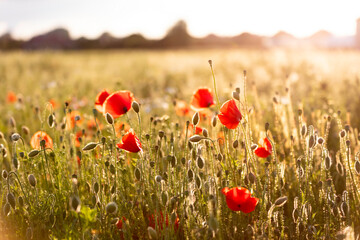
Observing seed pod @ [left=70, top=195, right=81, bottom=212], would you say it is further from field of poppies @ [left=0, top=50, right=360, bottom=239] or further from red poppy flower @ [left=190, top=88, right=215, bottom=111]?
red poppy flower @ [left=190, top=88, right=215, bottom=111]

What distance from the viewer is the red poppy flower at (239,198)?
1437 mm

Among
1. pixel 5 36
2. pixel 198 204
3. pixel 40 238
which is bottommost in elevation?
pixel 40 238

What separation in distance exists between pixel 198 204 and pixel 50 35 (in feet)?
162

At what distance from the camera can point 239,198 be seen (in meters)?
1.44

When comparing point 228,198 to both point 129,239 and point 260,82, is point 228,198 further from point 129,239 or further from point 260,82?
point 260,82

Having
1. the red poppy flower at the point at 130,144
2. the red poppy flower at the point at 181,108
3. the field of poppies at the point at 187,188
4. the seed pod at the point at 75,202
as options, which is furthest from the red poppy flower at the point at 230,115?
the red poppy flower at the point at 181,108

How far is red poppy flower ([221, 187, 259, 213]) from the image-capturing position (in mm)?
1437

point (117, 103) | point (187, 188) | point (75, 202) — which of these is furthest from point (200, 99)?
point (75, 202)

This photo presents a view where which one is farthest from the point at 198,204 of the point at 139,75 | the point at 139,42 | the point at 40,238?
the point at 139,42

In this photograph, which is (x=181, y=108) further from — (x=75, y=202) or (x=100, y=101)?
(x=75, y=202)

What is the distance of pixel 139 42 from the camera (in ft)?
143

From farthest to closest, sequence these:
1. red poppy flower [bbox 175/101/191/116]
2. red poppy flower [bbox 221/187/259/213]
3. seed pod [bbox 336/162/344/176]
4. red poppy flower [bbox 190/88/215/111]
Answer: red poppy flower [bbox 175/101/191/116] < red poppy flower [bbox 190/88/215/111] < seed pod [bbox 336/162/344/176] < red poppy flower [bbox 221/187/259/213]

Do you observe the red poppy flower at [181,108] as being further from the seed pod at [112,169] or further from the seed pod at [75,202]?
the seed pod at [75,202]

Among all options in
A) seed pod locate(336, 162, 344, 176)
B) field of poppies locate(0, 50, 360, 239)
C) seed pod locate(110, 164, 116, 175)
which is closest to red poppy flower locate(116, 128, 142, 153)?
field of poppies locate(0, 50, 360, 239)
